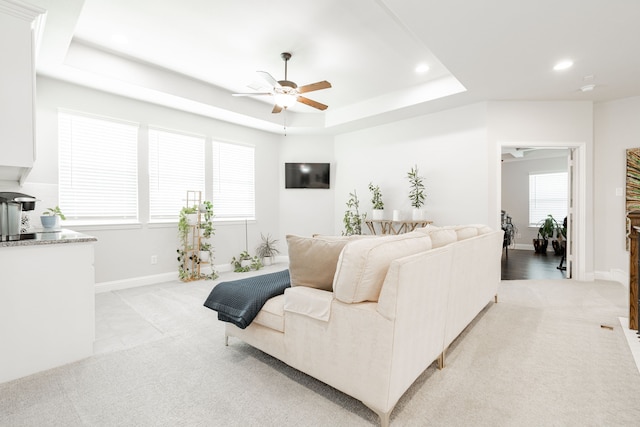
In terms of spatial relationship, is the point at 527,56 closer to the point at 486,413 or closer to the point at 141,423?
the point at 486,413

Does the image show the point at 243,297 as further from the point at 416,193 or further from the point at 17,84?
the point at 416,193

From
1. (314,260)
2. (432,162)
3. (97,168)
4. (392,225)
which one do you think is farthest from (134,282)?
(432,162)

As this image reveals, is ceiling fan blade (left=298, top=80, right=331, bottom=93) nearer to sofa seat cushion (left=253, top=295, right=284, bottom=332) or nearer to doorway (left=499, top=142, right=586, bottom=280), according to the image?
sofa seat cushion (left=253, top=295, right=284, bottom=332)

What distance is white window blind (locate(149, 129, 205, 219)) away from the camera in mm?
4691

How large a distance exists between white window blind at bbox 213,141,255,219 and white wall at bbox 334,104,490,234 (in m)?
1.91

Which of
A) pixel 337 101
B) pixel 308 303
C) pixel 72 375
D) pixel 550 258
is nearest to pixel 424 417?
pixel 308 303

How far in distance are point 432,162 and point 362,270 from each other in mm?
4049

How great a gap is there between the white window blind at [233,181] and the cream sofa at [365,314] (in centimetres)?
368

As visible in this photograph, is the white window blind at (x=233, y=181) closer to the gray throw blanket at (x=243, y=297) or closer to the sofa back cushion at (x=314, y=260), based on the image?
the gray throw blanket at (x=243, y=297)

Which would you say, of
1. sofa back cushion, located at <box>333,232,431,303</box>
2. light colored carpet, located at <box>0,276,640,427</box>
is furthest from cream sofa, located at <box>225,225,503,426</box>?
light colored carpet, located at <box>0,276,640,427</box>

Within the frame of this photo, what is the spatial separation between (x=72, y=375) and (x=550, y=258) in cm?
836

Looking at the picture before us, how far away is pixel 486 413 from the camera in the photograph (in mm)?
1661

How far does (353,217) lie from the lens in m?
6.00

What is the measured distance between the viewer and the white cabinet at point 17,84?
6.84 feet
